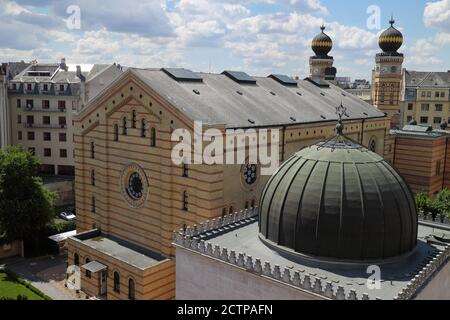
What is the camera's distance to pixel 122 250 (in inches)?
1359

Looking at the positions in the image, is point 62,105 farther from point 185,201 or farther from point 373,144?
point 373,144

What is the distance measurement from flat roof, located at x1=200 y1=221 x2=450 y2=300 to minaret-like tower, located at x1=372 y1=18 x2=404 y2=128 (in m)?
33.5

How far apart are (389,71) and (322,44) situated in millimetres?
10421

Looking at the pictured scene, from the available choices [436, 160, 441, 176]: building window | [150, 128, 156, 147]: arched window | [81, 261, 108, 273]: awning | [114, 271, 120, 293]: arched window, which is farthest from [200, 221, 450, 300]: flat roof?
[436, 160, 441, 176]: building window

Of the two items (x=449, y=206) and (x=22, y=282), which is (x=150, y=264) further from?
(x=449, y=206)

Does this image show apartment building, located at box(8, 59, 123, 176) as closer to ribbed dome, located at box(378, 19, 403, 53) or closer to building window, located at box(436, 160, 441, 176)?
ribbed dome, located at box(378, 19, 403, 53)

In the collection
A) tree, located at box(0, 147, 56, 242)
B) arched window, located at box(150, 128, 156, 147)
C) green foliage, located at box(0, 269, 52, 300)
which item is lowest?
green foliage, located at box(0, 269, 52, 300)

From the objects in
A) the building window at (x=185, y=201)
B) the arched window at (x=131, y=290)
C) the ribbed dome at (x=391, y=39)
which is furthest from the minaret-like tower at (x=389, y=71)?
the arched window at (x=131, y=290)

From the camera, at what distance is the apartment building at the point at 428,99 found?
8150 centimetres

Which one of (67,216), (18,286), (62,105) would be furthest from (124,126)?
(62,105)

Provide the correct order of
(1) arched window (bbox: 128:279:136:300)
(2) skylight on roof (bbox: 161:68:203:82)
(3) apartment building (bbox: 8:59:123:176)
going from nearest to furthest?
(1) arched window (bbox: 128:279:136:300)
(2) skylight on roof (bbox: 161:68:203:82)
(3) apartment building (bbox: 8:59:123:176)

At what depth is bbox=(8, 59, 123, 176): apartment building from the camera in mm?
60562
